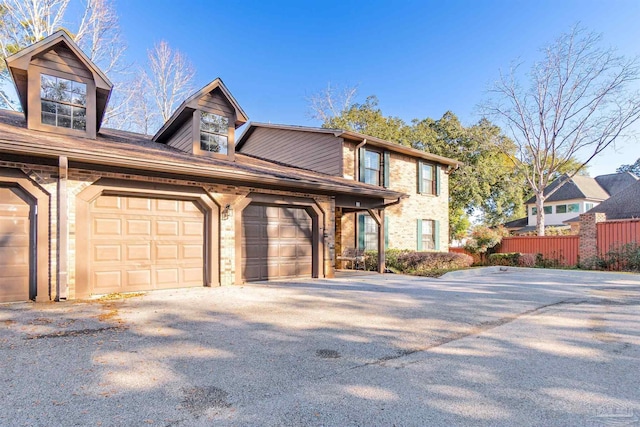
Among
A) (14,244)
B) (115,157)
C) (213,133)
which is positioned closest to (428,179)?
(213,133)

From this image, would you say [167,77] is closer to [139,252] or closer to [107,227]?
[107,227]

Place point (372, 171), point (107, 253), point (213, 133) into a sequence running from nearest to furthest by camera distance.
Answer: point (107, 253) < point (213, 133) < point (372, 171)

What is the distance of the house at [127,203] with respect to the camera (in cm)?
674

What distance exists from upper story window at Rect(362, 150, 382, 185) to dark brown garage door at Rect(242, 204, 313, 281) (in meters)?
5.07

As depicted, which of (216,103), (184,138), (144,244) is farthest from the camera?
(184,138)

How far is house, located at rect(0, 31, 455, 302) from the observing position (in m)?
6.74

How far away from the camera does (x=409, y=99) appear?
25.5 m

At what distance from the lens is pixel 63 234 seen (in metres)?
6.88

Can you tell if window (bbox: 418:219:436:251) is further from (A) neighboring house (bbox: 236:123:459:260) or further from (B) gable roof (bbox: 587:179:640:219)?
(B) gable roof (bbox: 587:179:640:219)

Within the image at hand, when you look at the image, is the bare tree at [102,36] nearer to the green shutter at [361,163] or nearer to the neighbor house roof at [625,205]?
the green shutter at [361,163]

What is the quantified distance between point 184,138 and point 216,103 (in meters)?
→ 1.51

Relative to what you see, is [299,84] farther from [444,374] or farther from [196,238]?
[444,374]

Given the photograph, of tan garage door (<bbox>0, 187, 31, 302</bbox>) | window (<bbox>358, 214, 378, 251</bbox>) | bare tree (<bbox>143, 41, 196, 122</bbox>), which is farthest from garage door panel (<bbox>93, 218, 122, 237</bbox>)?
bare tree (<bbox>143, 41, 196, 122</bbox>)

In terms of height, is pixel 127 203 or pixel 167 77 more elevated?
pixel 167 77
